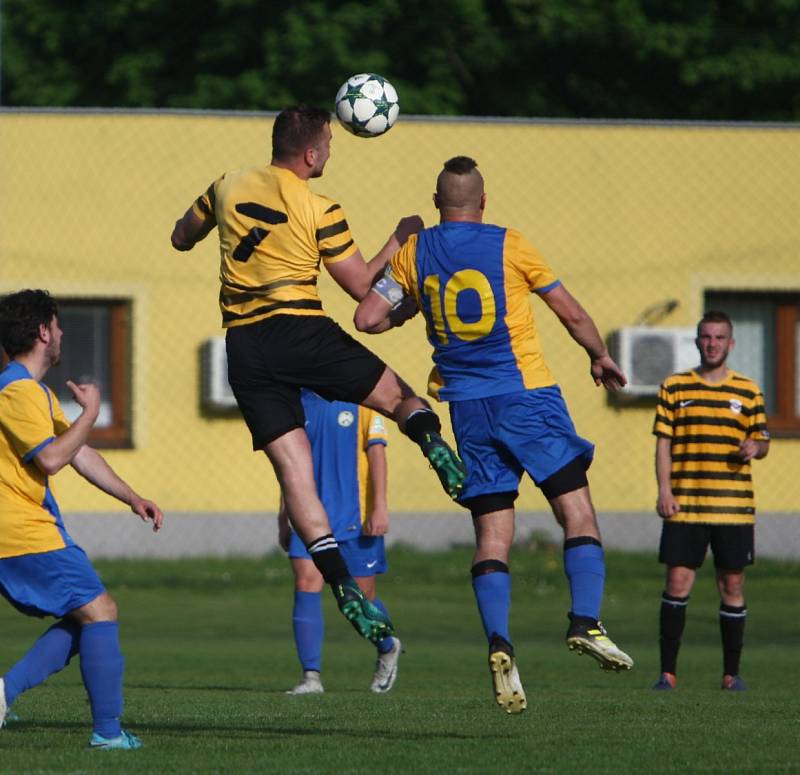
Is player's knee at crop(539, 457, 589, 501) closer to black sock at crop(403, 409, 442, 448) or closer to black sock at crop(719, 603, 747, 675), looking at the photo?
black sock at crop(403, 409, 442, 448)

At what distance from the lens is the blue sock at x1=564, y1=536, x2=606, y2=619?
25.6 feet

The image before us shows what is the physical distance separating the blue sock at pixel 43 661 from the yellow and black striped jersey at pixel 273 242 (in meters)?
1.59

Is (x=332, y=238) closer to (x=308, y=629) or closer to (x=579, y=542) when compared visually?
(x=579, y=542)

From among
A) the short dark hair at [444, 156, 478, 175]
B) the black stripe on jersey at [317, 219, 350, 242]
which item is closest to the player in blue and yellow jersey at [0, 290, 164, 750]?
the black stripe on jersey at [317, 219, 350, 242]

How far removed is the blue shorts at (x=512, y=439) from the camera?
7930 millimetres

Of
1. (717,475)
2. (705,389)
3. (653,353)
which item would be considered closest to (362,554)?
(717,475)

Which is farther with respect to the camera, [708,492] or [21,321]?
[708,492]

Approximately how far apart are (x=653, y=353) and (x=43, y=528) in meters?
12.1

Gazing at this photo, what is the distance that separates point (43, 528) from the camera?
7.22 m

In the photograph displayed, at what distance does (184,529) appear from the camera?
59.7 feet

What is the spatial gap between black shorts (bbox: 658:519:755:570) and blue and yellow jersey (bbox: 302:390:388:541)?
75.3 inches

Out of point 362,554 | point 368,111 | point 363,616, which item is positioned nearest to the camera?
point 363,616

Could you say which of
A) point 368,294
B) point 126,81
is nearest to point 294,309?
point 368,294

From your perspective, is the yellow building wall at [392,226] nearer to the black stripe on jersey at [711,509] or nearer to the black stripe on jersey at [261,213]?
the black stripe on jersey at [711,509]
